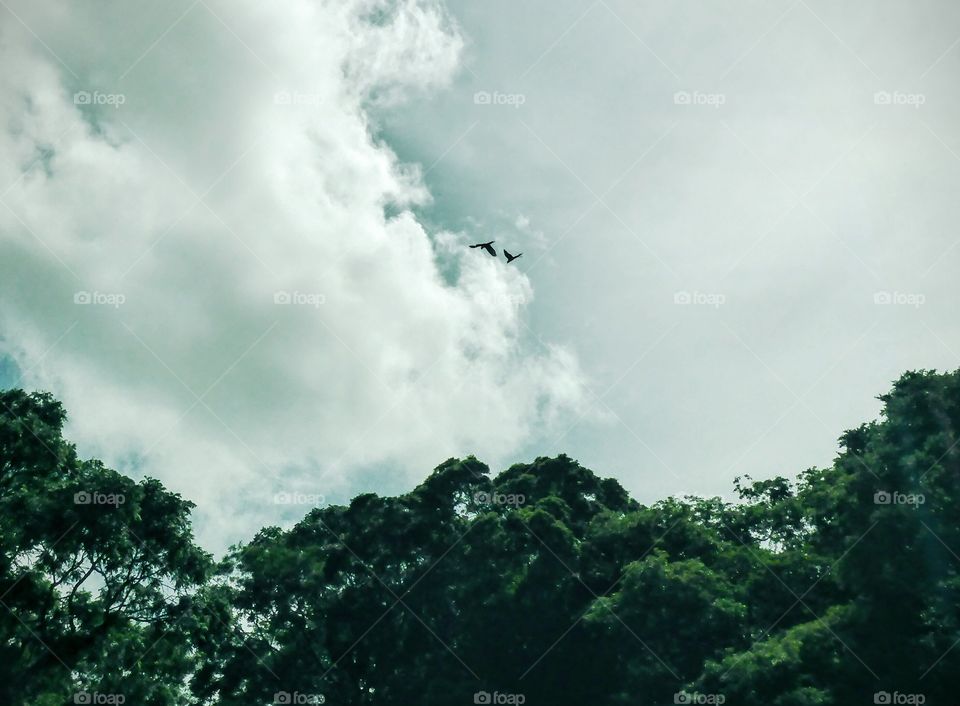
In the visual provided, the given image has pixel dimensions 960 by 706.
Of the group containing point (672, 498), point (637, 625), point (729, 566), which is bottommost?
point (637, 625)

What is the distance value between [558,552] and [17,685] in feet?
67.2

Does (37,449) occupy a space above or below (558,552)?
below

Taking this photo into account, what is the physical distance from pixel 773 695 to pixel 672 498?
11.6 meters

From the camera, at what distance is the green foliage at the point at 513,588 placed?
71.8 feet

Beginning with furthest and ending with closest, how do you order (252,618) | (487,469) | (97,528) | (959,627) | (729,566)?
(487,469), (252,618), (729,566), (97,528), (959,627)

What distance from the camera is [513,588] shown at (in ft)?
103

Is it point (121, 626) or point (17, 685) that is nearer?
point (17, 685)

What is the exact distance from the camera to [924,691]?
831 inches

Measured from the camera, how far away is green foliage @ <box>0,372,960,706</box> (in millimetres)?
21891

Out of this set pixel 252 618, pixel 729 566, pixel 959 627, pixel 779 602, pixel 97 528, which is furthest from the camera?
pixel 252 618

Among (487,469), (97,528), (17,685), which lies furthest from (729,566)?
(17,685)

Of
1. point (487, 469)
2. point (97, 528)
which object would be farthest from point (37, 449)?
point (487, 469)

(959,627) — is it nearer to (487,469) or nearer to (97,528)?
(487,469)

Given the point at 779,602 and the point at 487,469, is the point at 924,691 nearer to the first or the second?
the point at 779,602
